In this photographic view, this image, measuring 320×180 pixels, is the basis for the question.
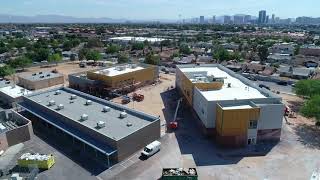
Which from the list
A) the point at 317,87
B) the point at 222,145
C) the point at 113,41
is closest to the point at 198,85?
the point at 222,145

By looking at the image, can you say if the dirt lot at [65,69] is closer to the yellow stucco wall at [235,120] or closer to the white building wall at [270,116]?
the yellow stucco wall at [235,120]

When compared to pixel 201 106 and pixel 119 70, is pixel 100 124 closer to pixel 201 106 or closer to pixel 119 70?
pixel 201 106

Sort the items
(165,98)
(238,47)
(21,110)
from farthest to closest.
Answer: (238,47) < (165,98) < (21,110)

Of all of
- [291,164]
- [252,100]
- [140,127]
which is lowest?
[291,164]

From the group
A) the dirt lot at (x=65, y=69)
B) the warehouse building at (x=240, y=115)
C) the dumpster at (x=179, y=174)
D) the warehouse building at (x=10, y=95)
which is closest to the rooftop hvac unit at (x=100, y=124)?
the dumpster at (x=179, y=174)

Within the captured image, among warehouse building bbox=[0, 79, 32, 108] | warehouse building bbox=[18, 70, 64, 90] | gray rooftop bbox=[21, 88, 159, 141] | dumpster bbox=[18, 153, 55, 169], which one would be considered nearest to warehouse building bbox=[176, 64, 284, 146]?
gray rooftop bbox=[21, 88, 159, 141]

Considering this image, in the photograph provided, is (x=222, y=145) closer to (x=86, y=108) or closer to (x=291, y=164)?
(x=291, y=164)
